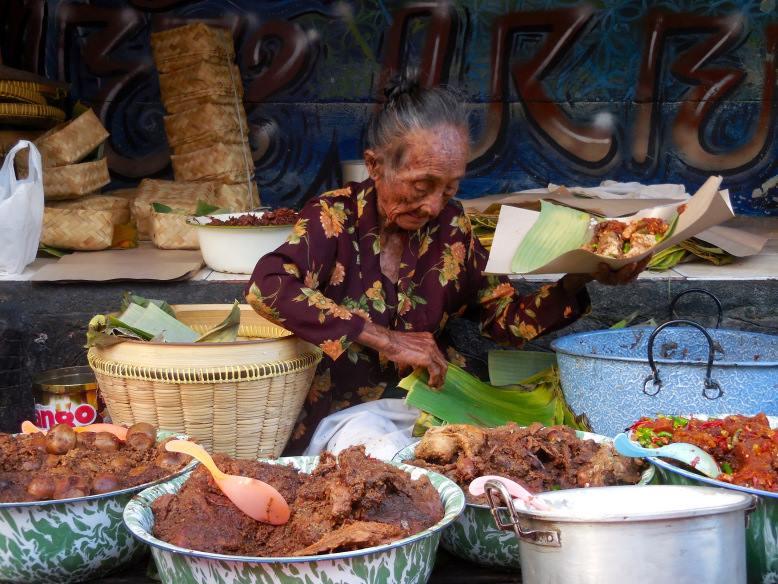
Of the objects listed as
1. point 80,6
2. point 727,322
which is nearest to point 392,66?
point 80,6

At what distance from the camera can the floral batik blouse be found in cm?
279

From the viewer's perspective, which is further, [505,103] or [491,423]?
[505,103]

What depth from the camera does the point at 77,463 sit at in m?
1.84

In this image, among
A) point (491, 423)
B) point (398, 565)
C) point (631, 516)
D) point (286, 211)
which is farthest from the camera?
point (286, 211)

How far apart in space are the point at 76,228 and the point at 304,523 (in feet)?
10.3

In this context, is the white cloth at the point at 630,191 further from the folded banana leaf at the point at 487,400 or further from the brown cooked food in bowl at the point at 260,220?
the folded banana leaf at the point at 487,400

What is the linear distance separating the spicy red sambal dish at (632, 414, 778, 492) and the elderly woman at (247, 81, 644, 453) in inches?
30.5

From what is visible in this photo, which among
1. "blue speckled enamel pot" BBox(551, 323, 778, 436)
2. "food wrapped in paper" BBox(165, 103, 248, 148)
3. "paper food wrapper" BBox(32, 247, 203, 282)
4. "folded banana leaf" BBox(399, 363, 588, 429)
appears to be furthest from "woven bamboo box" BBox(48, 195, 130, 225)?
"blue speckled enamel pot" BBox(551, 323, 778, 436)

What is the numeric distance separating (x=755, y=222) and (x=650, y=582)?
185 inches

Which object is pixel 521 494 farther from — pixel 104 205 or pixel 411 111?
pixel 104 205

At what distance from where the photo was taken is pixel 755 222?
18.1 feet

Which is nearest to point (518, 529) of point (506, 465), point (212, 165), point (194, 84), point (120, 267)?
point (506, 465)

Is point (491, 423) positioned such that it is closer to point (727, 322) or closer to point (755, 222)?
point (727, 322)

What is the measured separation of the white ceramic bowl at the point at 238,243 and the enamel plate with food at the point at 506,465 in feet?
6.42
